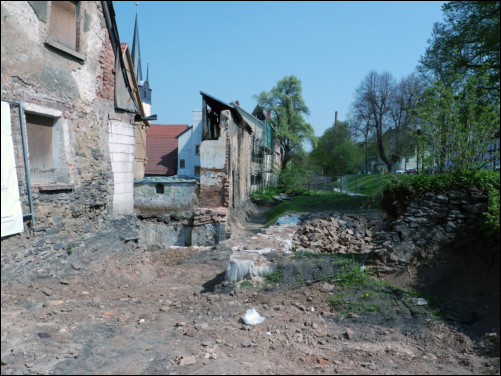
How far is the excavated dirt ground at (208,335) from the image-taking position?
476cm

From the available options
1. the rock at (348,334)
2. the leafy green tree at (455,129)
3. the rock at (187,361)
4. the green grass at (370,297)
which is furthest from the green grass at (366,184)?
the rock at (187,361)

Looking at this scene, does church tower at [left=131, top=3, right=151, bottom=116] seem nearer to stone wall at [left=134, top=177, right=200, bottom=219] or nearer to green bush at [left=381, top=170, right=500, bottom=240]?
stone wall at [left=134, top=177, right=200, bottom=219]

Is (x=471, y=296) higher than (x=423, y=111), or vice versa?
(x=423, y=111)

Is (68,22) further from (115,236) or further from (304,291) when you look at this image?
(304,291)

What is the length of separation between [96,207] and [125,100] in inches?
118

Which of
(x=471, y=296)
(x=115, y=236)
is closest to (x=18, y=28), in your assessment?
(x=115, y=236)

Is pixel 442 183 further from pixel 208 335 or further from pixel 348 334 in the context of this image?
pixel 208 335

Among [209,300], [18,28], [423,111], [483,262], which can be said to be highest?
[18,28]

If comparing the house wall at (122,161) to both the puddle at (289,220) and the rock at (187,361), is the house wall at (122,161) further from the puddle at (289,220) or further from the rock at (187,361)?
the puddle at (289,220)

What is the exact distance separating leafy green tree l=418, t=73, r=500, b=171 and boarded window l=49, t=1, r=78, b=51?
795 centimetres

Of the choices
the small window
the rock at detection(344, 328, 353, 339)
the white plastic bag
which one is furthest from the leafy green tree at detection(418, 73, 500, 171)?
the small window

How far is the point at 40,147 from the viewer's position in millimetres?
7301

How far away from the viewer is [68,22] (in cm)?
779

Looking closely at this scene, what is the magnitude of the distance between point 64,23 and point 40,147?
8.60 ft
